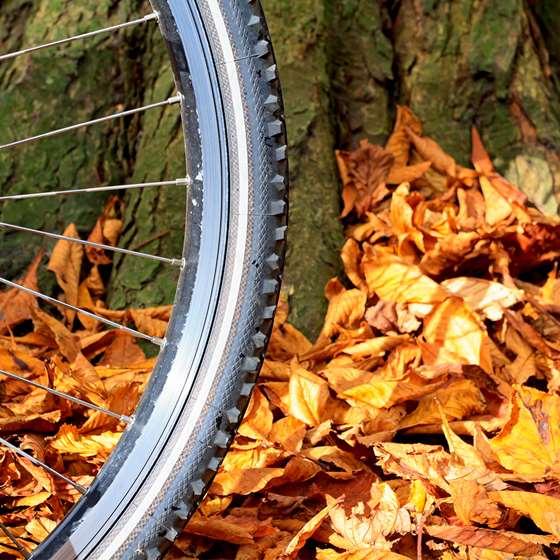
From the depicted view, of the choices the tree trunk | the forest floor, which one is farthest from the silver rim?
the tree trunk

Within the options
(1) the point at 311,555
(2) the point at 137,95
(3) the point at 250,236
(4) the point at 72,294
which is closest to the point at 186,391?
(3) the point at 250,236

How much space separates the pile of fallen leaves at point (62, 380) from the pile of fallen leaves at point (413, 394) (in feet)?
0.87

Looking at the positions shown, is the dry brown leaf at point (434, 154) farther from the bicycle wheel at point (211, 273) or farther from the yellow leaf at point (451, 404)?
the bicycle wheel at point (211, 273)

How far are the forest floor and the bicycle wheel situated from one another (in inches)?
8.6

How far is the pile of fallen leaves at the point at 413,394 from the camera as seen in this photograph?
4.32 ft

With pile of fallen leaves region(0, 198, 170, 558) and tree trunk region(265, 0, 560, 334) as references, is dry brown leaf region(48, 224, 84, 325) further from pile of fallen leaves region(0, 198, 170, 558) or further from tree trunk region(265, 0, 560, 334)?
tree trunk region(265, 0, 560, 334)

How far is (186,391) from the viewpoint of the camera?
121 cm

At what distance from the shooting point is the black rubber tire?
118 cm

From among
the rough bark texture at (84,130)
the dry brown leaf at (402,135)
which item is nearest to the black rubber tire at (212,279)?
the rough bark texture at (84,130)

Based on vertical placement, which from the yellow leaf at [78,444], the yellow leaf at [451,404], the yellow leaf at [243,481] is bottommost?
the yellow leaf at [243,481]

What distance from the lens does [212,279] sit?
1223mm

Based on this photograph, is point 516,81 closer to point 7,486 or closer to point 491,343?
point 491,343

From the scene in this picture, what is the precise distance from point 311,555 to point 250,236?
0.54m

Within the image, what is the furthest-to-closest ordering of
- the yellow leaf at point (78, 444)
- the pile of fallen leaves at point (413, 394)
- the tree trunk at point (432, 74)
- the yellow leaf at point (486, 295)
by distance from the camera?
the tree trunk at point (432, 74), the yellow leaf at point (486, 295), the yellow leaf at point (78, 444), the pile of fallen leaves at point (413, 394)
